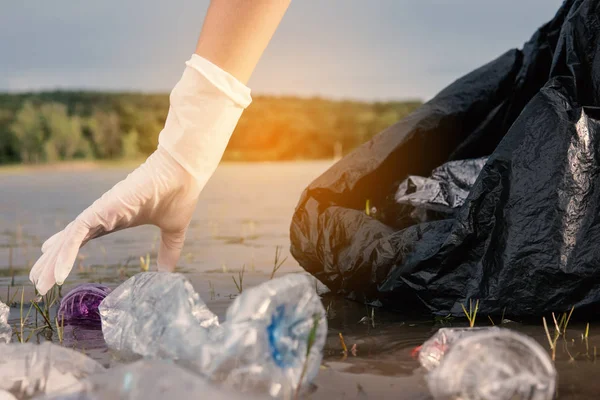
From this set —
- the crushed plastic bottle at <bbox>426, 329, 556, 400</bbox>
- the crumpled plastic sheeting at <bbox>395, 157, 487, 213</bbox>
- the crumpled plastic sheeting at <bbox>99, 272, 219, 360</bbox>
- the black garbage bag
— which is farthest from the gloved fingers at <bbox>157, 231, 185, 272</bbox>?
the crushed plastic bottle at <bbox>426, 329, 556, 400</bbox>

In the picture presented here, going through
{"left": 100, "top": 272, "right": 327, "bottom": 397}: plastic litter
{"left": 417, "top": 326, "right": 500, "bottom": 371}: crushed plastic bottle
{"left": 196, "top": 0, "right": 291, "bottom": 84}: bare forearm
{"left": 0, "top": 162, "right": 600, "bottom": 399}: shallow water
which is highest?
{"left": 196, "top": 0, "right": 291, "bottom": 84}: bare forearm

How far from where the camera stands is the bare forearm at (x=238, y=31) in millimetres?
2469

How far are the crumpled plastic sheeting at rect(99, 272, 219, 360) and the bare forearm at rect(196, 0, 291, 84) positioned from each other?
87cm

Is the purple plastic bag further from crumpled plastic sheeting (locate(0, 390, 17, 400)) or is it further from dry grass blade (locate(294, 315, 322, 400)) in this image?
dry grass blade (locate(294, 315, 322, 400))

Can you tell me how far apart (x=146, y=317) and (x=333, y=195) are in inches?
53.0

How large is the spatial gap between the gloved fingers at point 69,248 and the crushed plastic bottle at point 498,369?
1.65 meters

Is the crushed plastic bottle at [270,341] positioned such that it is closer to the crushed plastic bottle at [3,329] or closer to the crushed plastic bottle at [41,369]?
the crushed plastic bottle at [41,369]

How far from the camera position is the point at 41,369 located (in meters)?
1.63

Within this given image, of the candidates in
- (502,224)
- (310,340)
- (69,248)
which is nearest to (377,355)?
(310,340)

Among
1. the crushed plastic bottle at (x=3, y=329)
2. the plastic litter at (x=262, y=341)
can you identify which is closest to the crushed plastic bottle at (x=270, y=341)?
the plastic litter at (x=262, y=341)

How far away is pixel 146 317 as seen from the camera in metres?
1.95

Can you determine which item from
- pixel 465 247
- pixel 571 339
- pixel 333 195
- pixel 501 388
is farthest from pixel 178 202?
pixel 501 388

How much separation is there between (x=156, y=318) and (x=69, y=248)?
2.91 feet

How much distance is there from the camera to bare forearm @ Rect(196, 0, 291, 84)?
2469mm
